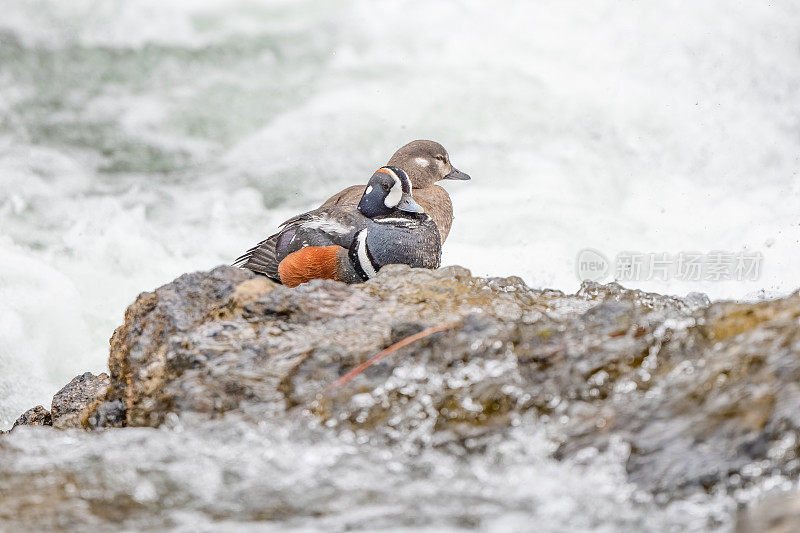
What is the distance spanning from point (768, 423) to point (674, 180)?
21.8 feet

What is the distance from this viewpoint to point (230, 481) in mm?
1970

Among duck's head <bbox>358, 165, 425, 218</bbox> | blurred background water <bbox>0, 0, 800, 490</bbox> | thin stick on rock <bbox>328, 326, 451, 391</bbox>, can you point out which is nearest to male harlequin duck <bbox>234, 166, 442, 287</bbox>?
duck's head <bbox>358, 165, 425, 218</bbox>

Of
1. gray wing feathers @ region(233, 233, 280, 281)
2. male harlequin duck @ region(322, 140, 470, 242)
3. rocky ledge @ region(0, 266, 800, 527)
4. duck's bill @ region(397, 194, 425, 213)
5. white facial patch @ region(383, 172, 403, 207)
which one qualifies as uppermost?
male harlequin duck @ region(322, 140, 470, 242)

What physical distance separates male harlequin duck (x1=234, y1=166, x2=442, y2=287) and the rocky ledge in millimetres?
1145

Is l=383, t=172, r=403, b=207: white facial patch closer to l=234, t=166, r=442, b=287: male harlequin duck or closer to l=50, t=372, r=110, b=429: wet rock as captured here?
l=234, t=166, r=442, b=287: male harlequin duck

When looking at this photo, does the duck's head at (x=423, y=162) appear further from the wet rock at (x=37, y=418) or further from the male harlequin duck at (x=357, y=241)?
the wet rock at (x=37, y=418)

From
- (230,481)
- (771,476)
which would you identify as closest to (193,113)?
(230,481)

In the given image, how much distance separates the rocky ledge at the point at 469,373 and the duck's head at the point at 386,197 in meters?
1.46

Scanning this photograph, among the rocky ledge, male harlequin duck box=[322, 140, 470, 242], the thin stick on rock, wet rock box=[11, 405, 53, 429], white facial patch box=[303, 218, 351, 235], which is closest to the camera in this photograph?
the rocky ledge

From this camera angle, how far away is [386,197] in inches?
179

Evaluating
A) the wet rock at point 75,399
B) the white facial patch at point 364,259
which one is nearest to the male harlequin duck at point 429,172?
the white facial patch at point 364,259

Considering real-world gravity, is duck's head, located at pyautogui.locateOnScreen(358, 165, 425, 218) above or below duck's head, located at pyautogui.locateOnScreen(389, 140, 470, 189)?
below

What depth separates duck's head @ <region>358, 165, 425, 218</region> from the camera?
14.9 feet

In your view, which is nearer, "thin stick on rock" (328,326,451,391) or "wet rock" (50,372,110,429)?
"thin stick on rock" (328,326,451,391)
